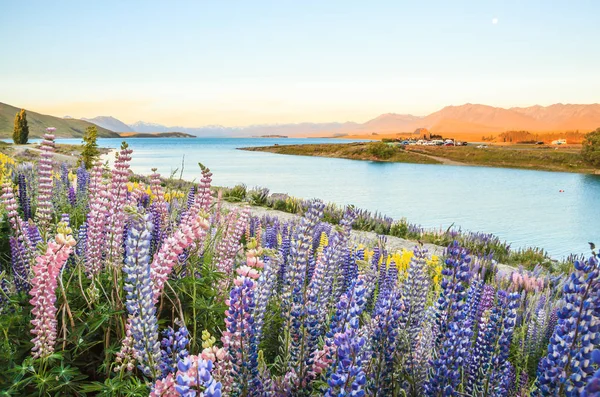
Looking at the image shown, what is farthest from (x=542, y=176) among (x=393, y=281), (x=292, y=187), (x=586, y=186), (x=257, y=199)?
(x=393, y=281)

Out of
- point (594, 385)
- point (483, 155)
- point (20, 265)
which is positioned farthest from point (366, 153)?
point (594, 385)

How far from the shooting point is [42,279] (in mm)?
2027

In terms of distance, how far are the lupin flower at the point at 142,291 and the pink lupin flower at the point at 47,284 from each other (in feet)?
1.72

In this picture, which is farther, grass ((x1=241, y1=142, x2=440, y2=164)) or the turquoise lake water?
grass ((x1=241, y1=142, x2=440, y2=164))

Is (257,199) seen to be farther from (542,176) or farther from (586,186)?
(542,176)

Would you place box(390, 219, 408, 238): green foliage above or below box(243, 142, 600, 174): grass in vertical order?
below

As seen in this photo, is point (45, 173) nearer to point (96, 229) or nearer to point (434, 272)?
point (96, 229)

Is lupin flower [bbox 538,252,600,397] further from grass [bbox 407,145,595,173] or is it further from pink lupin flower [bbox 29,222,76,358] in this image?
grass [bbox 407,145,595,173]

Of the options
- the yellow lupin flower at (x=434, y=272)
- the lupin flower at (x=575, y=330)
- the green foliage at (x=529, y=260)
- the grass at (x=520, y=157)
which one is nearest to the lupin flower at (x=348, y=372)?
the lupin flower at (x=575, y=330)

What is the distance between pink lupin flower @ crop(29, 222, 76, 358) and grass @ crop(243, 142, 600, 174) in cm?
5678

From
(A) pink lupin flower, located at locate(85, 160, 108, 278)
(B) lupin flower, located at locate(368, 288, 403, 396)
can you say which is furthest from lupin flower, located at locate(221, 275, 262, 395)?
(A) pink lupin flower, located at locate(85, 160, 108, 278)

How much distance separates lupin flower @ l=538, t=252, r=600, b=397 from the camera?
55.1 inches

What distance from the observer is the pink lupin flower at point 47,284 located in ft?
6.53

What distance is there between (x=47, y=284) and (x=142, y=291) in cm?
80
